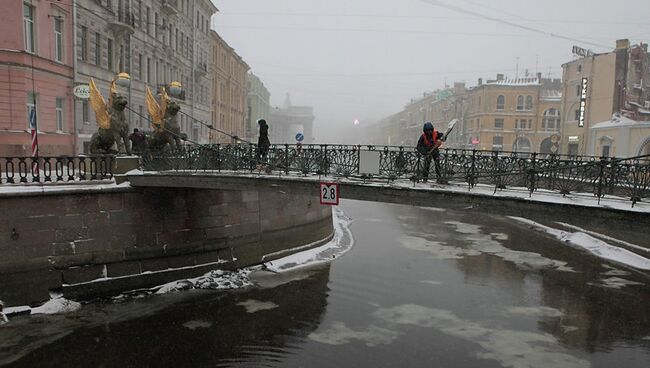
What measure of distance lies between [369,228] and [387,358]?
1630 centimetres

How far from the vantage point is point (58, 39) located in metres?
23.2

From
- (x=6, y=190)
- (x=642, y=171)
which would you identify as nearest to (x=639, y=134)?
A: (x=642, y=171)

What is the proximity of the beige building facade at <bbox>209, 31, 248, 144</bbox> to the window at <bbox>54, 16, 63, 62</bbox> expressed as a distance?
23.1 meters

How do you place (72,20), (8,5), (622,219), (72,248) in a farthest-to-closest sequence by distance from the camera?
(72,20) < (8,5) < (72,248) < (622,219)

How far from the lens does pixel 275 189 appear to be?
13.6 m

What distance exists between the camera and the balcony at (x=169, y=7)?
116 feet

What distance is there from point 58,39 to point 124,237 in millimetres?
13528

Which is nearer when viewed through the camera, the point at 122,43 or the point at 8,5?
the point at 8,5

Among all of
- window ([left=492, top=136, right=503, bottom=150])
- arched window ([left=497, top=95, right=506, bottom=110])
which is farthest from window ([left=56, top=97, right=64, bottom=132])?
arched window ([left=497, top=95, right=506, bottom=110])

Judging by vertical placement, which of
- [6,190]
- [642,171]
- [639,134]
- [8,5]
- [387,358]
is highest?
[8,5]

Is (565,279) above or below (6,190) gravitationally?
below

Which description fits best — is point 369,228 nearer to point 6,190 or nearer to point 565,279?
point 565,279

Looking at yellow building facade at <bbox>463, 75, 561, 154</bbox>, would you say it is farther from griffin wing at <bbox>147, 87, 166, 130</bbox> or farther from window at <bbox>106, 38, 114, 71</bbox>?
griffin wing at <bbox>147, 87, 166, 130</bbox>

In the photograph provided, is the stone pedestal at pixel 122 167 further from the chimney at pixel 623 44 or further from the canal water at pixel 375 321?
the chimney at pixel 623 44
